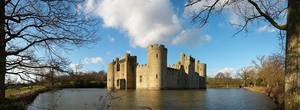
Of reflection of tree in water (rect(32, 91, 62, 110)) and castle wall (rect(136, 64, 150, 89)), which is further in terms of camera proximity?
castle wall (rect(136, 64, 150, 89))

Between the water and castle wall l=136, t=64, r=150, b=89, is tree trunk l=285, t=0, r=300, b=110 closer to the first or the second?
the water

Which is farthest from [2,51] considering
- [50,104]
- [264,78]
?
[264,78]

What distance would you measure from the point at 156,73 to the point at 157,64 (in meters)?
1.42

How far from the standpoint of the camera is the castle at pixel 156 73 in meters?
53.9

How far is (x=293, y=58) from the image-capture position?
434 centimetres

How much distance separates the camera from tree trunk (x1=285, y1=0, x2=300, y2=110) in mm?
4305

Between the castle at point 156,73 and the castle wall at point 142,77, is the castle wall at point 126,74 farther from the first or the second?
the castle wall at point 142,77

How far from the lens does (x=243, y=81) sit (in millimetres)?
87562

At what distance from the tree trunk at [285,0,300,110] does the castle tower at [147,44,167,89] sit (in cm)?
4892

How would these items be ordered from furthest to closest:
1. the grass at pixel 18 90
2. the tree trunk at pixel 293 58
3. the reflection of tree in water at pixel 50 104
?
1. the grass at pixel 18 90
2. the reflection of tree in water at pixel 50 104
3. the tree trunk at pixel 293 58

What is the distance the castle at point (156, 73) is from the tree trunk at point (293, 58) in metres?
47.3

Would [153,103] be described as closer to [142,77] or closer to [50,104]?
[50,104]

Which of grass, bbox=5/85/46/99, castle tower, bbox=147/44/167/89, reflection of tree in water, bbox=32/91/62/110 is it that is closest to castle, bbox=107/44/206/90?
castle tower, bbox=147/44/167/89

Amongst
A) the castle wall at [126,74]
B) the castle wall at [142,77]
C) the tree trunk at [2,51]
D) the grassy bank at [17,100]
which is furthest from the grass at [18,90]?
the castle wall at [126,74]
